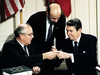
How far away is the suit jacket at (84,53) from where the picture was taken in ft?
8.18

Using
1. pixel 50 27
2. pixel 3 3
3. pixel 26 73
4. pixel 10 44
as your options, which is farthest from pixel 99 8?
pixel 26 73

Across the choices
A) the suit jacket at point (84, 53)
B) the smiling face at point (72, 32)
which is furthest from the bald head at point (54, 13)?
the suit jacket at point (84, 53)

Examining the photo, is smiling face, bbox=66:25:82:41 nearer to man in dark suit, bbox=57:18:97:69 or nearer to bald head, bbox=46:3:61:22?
man in dark suit, bbox=57:18:97:69

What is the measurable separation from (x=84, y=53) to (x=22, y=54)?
965 millimetres

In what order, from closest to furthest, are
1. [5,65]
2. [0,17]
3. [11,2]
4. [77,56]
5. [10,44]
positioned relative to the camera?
[5,65]
[10,44]
[77,56]
[11,2]
[0,17]

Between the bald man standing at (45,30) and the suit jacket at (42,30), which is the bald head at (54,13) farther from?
the suit jacket at (42,30)

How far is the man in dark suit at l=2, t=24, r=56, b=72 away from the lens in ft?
6.79

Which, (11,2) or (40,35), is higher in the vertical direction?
(11,2)

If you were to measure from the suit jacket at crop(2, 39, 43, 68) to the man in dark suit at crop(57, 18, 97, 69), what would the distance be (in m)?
0.59

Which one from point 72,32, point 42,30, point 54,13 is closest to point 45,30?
point 42,30

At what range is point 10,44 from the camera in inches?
86.4

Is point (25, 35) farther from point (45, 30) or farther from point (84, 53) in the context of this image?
point (84, 53)

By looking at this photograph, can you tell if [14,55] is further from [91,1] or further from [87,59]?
[91,1]

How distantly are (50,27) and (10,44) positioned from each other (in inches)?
37.3
